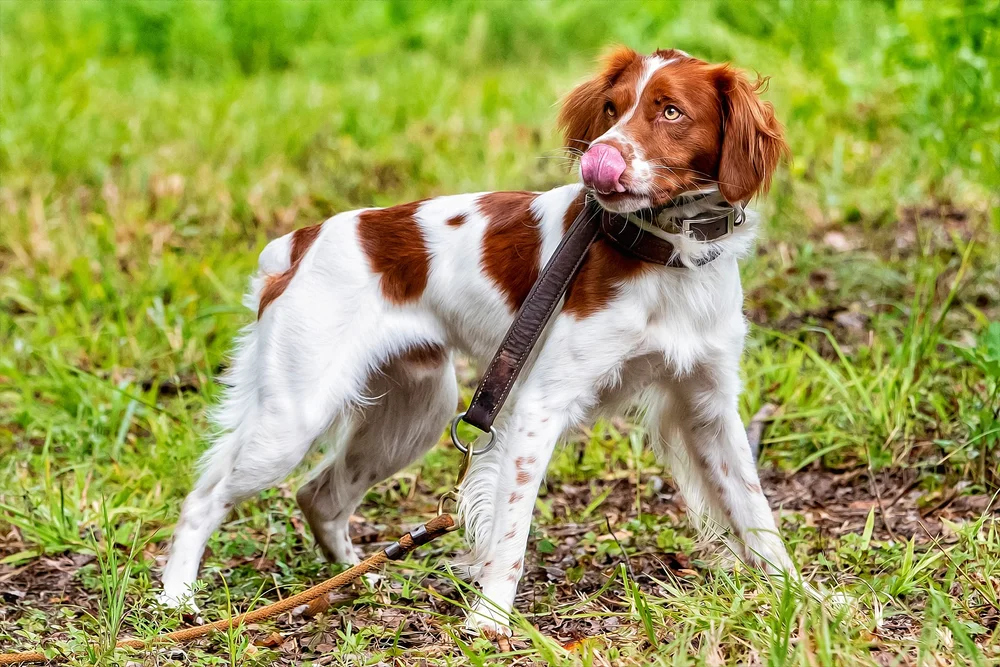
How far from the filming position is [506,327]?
289 cm

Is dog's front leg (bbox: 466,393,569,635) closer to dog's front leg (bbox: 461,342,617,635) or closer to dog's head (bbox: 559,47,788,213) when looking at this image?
dog's front leg (bbox: 461,342,617,635)

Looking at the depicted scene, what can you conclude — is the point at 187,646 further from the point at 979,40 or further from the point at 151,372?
the point at 979,40

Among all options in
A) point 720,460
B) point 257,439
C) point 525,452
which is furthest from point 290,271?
point 720,460

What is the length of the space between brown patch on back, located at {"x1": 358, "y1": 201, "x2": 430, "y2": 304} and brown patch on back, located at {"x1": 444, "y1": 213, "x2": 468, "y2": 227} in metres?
0.08

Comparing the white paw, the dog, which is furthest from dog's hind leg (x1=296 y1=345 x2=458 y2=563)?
the white paw

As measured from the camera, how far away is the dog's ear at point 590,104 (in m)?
2.71

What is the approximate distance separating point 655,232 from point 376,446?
116cm

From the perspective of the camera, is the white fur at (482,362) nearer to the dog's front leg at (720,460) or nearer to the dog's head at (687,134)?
the dog's front leg at (720,460)

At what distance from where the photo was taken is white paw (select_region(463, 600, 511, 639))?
2.61 meters

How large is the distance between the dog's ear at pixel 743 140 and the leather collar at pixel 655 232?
113 millimetres

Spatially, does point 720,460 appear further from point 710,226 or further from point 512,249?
point 512,249

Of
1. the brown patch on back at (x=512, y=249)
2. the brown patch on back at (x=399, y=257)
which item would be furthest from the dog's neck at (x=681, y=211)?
the brown patch on back at (x=399, y=257)

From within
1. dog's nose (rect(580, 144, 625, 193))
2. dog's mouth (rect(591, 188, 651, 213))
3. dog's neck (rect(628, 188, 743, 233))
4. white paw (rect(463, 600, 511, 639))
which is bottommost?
white paw (rect(463, 600, 511, 639))

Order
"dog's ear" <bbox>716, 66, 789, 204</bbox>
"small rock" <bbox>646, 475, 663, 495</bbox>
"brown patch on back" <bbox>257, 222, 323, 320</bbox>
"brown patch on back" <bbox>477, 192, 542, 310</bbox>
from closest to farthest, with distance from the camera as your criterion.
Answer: "dog's ear" <bbox>716, 66, 789, 204</bbox>, "brown patch on back" <bbox>477, 192, 542, 310</bbox>, "brown patch on back" <bbox>257, 222, 323, 320</bbox>, "small rock" <bbox>646, 475, 663, 495</bbox>
